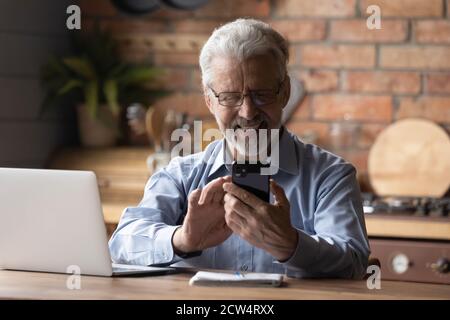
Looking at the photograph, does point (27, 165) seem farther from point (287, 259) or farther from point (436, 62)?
point (287, 259)

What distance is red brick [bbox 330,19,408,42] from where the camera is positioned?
3.85 metres

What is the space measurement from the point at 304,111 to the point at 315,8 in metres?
0.45

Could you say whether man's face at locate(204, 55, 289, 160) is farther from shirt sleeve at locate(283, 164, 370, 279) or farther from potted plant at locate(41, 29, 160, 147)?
potted plant at locate(41, 29, 160, 147)

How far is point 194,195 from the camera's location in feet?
6.76

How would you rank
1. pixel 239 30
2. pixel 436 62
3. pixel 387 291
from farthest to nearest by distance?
pixel 436 62 < pixel 239 30 < pixel 387 291

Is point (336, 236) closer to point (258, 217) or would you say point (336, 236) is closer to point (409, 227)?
point (258, 217)

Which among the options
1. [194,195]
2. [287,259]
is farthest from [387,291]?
[194,195]

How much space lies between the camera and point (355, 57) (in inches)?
154

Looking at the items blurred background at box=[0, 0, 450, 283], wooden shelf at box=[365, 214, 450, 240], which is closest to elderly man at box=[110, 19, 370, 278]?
wooden shelf at box=[365, 214, 450, 240]

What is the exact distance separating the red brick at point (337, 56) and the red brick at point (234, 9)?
25 centimetres

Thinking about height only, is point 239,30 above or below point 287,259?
above

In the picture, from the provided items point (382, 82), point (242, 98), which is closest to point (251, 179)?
point (242, 98)

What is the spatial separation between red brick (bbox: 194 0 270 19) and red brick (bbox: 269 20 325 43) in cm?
8
